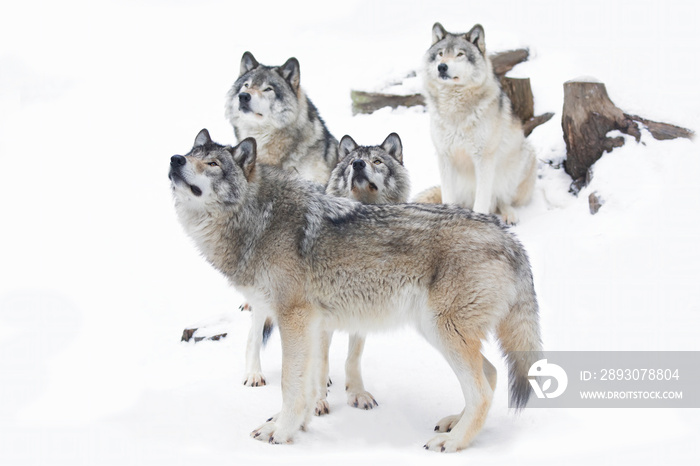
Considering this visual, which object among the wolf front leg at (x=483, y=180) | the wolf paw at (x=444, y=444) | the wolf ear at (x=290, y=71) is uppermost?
the wolf ear at (x=290, y=71)

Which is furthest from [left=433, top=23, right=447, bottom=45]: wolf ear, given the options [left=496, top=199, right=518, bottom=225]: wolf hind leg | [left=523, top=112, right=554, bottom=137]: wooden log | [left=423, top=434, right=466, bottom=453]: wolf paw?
[left=423, top=434, right=466, bottom=453]: wolf paw

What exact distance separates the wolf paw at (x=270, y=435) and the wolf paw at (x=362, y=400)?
92cm

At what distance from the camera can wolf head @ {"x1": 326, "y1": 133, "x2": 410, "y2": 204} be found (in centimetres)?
631

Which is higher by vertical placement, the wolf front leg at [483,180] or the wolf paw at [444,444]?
the wolf front leg at [483,180]

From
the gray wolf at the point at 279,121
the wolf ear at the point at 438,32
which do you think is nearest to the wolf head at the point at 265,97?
the gray wolf at the point at 279,121

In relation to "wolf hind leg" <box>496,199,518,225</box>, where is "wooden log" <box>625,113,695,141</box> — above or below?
above

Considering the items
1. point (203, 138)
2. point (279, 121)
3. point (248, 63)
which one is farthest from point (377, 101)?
point (203, 138)

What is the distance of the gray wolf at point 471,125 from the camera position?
32.9ft

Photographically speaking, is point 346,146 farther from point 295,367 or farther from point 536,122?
point 536,122

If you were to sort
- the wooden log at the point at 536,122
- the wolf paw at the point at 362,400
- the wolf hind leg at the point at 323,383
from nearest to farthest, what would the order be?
the wolf hind leg at the point at 323,383 < the wolf paw at the point at 362,400 < the wooden log at the point at 536,122

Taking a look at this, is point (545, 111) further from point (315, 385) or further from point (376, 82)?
point (315, 385)

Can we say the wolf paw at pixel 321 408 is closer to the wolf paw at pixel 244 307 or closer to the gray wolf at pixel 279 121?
the wolf paw at pixel 244 307

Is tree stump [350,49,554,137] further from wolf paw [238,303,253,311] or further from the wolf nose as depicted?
the wolf nose

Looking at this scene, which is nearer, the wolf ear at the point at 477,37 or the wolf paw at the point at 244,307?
the wolf paw at the point at 244,307
